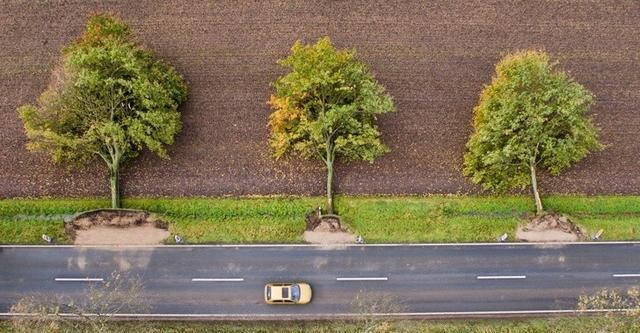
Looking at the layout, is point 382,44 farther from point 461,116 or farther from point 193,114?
point 193,114

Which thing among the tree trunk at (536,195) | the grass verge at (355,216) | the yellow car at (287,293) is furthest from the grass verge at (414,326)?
the tree trunk at (536,195)

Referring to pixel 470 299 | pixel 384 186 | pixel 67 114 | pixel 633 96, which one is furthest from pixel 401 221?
pixel 67 114

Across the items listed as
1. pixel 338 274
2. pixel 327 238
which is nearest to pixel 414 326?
pixel 338 274

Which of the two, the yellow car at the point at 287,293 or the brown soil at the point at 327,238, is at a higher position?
the brown soil at the point at 327,238

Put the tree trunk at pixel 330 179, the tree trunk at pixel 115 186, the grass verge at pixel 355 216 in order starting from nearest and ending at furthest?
the tree trunk at pixel 115 186 < the tree trunk at pixel 330 179 < the grass verge at pixel 355 216

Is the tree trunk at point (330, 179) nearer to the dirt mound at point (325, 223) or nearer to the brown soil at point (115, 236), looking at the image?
the dirt mound at point (325, 223)

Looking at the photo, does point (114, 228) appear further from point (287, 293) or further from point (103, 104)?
point (287, 293)

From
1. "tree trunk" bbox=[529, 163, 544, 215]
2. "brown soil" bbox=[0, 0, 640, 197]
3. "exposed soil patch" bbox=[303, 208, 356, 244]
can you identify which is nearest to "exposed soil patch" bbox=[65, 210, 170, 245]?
"brown soil" bbox=[0, 0, 640, 197]
